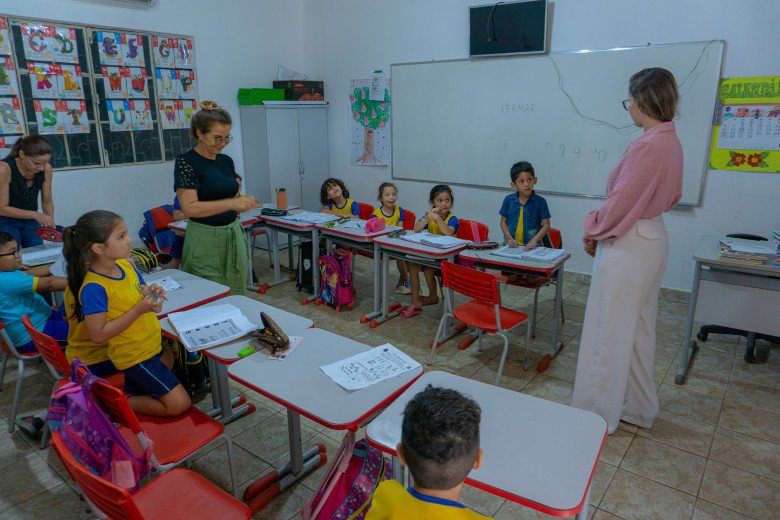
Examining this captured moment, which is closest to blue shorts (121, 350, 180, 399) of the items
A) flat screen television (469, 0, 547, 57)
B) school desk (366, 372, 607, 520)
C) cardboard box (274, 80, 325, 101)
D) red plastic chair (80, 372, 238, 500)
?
red plastic chair (80, 372, 238, 500)

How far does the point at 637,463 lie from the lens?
8.15 ft

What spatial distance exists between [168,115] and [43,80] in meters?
1.15

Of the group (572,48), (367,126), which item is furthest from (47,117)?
(572,48)

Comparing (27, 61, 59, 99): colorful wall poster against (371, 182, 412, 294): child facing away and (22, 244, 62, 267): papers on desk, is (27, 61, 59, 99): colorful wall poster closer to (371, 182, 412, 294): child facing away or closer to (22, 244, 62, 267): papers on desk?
(22, 244, 62, 267): papers on desk

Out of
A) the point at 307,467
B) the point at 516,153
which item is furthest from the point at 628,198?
the point at 516,153

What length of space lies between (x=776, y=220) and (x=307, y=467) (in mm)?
4067

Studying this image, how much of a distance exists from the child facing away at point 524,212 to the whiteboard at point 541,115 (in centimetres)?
106

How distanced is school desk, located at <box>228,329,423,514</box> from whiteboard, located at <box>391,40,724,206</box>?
360 cm

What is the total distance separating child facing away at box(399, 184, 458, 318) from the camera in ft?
13.7

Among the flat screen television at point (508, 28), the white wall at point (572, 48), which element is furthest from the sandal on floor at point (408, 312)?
the flat screen television at point (508, 28)

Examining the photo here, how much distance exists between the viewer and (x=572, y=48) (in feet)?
15.2

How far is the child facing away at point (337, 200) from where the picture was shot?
493cm

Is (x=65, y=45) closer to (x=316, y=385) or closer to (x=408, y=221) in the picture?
(x=408, y=221)

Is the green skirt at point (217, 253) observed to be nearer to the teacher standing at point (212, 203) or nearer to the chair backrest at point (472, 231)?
the teacher standing at point (212, 203)
